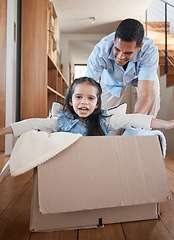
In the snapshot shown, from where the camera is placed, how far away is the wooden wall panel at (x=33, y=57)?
2.53 meters

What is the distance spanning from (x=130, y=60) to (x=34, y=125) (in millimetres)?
895

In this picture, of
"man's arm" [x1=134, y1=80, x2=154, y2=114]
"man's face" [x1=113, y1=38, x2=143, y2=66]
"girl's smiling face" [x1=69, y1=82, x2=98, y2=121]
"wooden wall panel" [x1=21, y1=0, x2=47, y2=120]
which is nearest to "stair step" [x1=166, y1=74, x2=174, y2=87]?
"man's arm" [x1=134, y1=80, x2=154, y2=114]

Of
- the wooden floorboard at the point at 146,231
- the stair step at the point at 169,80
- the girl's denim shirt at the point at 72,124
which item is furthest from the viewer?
the stair step at the point at 169,80

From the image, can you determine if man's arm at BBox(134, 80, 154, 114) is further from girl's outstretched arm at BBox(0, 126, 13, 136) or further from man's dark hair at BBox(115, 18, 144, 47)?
girl's outstretched arm at BBox(0, 126, 13, 136)

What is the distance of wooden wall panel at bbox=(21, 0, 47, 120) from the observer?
2.53 metres

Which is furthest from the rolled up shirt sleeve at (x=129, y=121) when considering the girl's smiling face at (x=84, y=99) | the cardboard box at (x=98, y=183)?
the cardboard box at (x=98, y=183)

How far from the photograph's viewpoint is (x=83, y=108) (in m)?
1.25

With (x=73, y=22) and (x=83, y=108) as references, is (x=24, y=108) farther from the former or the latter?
(x=73, y=22)

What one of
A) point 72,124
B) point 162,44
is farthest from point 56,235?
point 162,44

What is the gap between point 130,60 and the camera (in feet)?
5.60

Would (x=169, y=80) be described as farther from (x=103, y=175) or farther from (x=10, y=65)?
(x=103, y=175)

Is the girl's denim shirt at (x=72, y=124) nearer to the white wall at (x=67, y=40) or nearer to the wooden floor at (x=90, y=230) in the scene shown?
the wooden floor at (x=90, y=230)

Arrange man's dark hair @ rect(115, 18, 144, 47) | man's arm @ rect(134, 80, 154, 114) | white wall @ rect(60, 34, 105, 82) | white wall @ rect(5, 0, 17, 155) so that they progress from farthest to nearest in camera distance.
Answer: white wall @ rect(60, 34, 105, 82)
white wall @ rect(5, 0, 17, 155)
man's arm @ rect(134, 80, 154, 114)
man's dark hair @ rect(115, 18, 144, 47)

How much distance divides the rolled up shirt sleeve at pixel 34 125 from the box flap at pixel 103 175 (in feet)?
1.16
